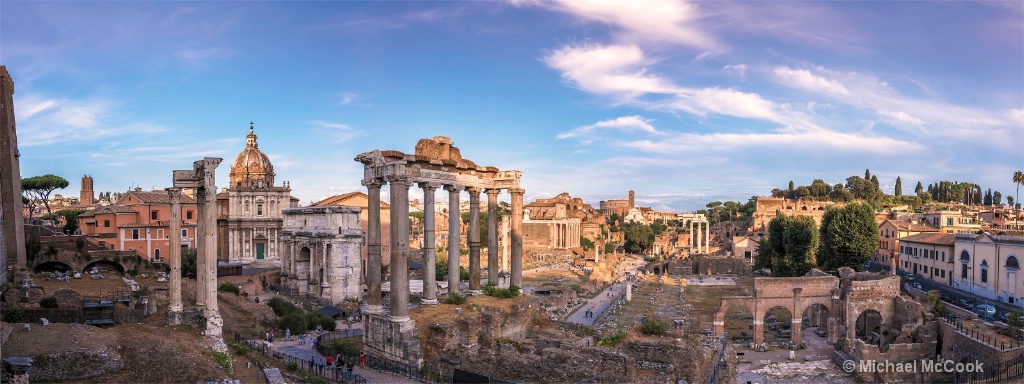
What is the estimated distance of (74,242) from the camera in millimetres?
43375

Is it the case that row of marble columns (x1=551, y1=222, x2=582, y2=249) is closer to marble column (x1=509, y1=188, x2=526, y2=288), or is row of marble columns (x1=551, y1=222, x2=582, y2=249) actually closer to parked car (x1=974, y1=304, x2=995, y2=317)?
parked car (x1=974, y1=304, x2=995, y2=317)

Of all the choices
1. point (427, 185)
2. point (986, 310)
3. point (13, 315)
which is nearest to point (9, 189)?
point (13, 315)

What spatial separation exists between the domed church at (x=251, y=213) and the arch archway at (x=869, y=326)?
46.3 m

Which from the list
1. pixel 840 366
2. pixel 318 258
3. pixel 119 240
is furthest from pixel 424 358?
pixel 119 240

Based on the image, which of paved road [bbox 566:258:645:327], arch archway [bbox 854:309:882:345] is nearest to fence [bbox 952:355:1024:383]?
arch archway [bbox 854:309:882:345]

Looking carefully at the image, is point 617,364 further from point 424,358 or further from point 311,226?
point 311,226

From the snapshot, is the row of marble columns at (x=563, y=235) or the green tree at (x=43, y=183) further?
the row of marble columns at (x=563, y=235)

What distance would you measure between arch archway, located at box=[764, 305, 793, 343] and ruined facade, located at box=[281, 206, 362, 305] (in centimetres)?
2848

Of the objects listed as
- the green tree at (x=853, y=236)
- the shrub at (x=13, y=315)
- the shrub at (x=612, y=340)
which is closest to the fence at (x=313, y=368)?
the shrub at (x=13, y=315)

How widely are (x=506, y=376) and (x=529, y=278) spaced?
54174 mm

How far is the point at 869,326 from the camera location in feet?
122

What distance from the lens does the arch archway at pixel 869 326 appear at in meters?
36.3

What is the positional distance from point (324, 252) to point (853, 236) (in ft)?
138

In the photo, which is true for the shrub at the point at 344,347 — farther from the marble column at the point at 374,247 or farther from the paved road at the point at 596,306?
the paved road at the point at 596,306
